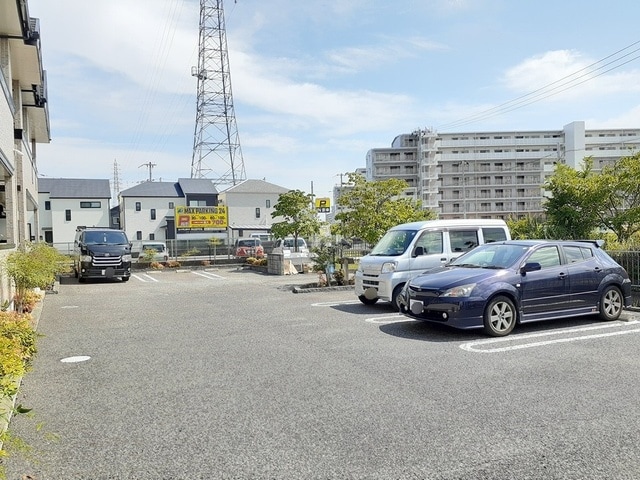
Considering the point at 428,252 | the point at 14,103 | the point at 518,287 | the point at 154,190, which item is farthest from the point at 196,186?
the point at 518,287

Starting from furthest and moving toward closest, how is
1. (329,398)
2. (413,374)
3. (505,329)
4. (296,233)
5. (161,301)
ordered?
(296,233)
(161,301)
(505,329)
(413,374)
(329,398)

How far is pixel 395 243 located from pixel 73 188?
49.5 metres

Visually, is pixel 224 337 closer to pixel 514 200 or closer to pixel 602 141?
pixel 514 200

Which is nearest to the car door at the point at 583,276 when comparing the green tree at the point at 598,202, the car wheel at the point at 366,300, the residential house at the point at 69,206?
the car wheel at the point at 366,300

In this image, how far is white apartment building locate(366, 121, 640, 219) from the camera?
71.2m

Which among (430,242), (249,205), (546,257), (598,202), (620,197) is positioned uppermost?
(249,205)

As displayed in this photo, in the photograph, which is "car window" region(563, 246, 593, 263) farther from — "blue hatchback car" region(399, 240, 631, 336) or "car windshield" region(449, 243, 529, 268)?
"car windshield" region(449, 243, 529, 268)

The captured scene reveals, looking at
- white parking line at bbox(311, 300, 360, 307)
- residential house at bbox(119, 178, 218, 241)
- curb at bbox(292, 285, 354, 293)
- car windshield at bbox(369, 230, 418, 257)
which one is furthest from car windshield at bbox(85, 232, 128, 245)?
residential house at bbox(119, 178, 218, 241)

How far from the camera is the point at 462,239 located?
34.1ft

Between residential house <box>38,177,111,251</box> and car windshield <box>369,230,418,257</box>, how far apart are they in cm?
4644

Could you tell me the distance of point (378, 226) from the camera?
14.4 m

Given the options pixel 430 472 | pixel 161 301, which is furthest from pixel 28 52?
pixel 430 472

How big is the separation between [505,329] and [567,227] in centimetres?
999

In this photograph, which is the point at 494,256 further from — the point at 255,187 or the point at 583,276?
the point at 255,187
